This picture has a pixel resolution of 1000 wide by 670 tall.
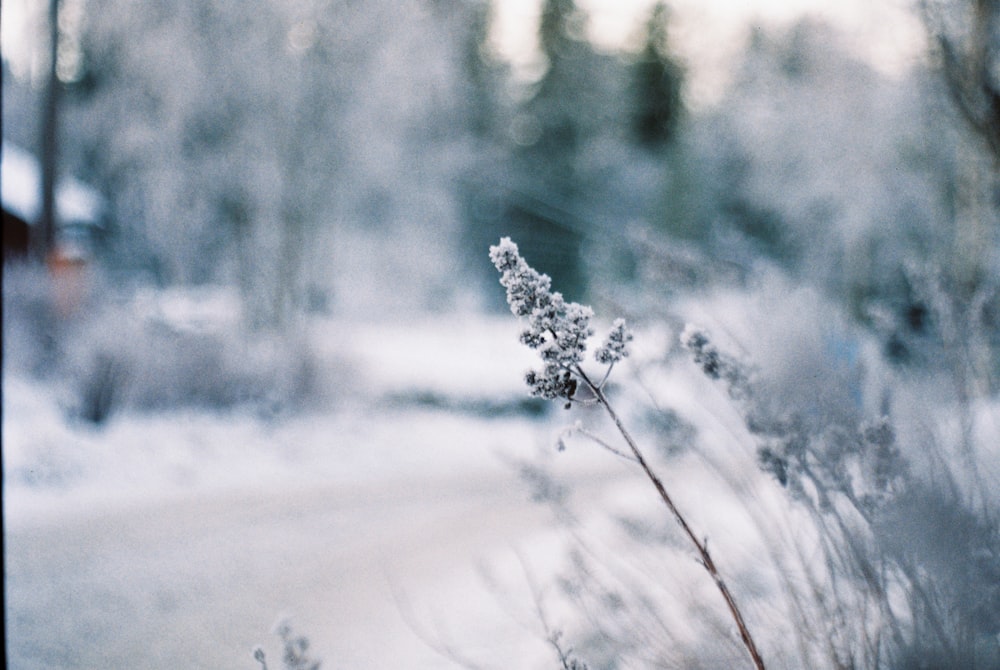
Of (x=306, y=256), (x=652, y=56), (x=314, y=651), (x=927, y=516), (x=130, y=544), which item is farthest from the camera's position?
(x=652, y=56)

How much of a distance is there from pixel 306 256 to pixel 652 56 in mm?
17545

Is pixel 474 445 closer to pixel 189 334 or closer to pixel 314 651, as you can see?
pixel 189 334

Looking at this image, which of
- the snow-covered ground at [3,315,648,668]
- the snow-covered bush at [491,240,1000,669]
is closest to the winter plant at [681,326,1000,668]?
the snow-covered bush at [491,240,1000,669]

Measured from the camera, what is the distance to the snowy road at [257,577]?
3.79 m

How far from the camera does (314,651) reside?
3623 mm

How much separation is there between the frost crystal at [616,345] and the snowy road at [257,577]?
206cm

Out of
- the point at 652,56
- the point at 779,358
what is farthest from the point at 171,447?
the point at 652,56

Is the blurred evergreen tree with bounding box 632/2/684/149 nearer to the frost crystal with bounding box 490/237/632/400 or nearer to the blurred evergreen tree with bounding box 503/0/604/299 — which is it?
the blurred evergreen tree with bounding box 503/0/604/299

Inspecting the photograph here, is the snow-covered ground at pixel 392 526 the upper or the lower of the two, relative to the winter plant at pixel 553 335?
upper

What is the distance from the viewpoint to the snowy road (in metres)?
3.79

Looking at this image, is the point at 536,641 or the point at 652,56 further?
the point at 652,56

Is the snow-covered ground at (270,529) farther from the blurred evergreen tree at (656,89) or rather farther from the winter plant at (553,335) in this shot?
the blurred evergreen tree at (656,89)

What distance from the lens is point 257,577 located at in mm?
5441

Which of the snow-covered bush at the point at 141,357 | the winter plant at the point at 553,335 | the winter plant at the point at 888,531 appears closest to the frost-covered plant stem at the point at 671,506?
the winter plant at the point at 553,335
